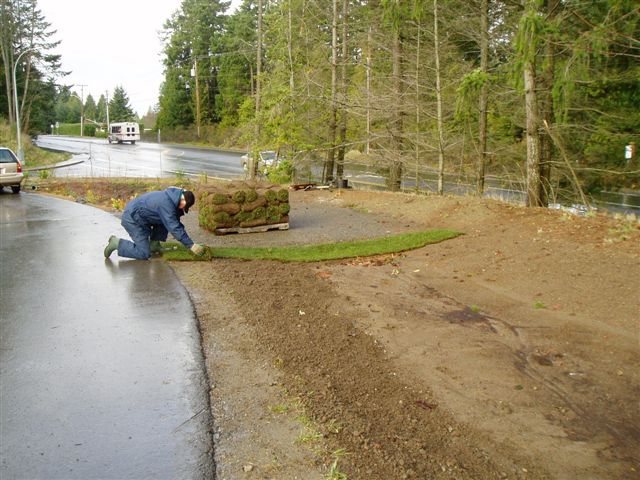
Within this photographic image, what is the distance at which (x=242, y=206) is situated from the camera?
40.6ft

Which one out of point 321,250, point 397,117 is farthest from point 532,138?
point 397,117

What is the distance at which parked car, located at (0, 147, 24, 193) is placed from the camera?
21.2 meters

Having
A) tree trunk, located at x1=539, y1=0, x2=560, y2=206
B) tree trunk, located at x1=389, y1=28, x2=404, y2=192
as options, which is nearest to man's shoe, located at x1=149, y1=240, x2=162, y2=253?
tree trunk, located at x1=539, y1=0, x2=560, y2=206

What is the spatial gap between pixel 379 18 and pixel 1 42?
43937mm

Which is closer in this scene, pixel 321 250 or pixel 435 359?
pixel 435 359

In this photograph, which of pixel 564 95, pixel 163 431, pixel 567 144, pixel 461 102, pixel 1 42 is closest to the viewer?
pixel 163 431

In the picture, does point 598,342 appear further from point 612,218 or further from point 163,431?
point 612,218

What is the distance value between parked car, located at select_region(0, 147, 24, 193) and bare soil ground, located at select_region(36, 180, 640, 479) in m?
14.9

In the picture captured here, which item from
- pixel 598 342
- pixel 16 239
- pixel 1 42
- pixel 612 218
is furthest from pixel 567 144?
pixel 1 42

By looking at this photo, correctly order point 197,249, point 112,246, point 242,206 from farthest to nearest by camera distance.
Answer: point 242,206, point 112,246, point 197,249

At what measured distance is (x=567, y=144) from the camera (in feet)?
61.0

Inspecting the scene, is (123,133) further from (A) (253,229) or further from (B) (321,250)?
(B) (321,250)

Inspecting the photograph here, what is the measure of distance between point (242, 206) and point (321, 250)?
99.4 inches

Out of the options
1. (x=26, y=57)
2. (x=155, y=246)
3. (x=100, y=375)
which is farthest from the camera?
(x=26, y=57)
